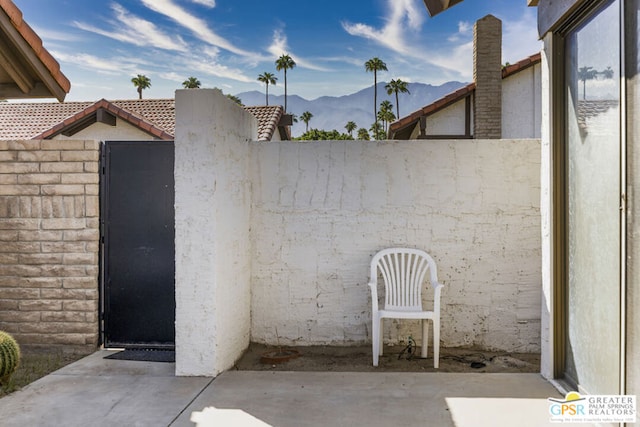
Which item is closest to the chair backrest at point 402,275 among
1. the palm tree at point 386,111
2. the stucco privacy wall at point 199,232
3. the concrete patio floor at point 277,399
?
the concrete patio floor at point 277,399

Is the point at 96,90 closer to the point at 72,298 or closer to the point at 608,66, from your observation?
the point at 72,298

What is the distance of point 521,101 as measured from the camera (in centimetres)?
1091

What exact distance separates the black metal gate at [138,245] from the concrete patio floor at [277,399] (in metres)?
0.59

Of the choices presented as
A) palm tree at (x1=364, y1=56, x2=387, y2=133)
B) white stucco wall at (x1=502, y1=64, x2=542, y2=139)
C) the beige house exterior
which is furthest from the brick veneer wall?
palm tree at (x1=364, y1=56, x2=387, y2=133)

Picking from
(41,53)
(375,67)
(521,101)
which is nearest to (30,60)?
(41,53)

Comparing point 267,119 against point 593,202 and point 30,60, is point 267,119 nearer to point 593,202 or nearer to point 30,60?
point 30,60

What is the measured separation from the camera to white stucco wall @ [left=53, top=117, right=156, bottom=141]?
12.7 metres

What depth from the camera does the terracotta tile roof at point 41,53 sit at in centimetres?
375

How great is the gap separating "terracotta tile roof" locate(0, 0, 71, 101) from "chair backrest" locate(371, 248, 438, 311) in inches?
134

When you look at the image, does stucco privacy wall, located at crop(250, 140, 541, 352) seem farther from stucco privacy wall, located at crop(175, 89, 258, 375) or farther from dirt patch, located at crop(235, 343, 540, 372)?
stucco privacy wall, located at crop(175, 89, 258, 375)

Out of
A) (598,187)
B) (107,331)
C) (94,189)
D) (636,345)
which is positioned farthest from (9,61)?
(636,345)

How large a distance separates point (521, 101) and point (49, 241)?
9725 mm

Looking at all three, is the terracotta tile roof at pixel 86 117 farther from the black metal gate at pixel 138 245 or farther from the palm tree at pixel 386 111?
the palm tree at pixel 386 111

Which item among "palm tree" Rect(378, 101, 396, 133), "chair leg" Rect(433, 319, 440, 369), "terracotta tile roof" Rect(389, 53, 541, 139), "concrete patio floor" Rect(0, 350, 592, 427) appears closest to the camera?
"concrete patio floor" Rect(0, 350, 592, 427)
